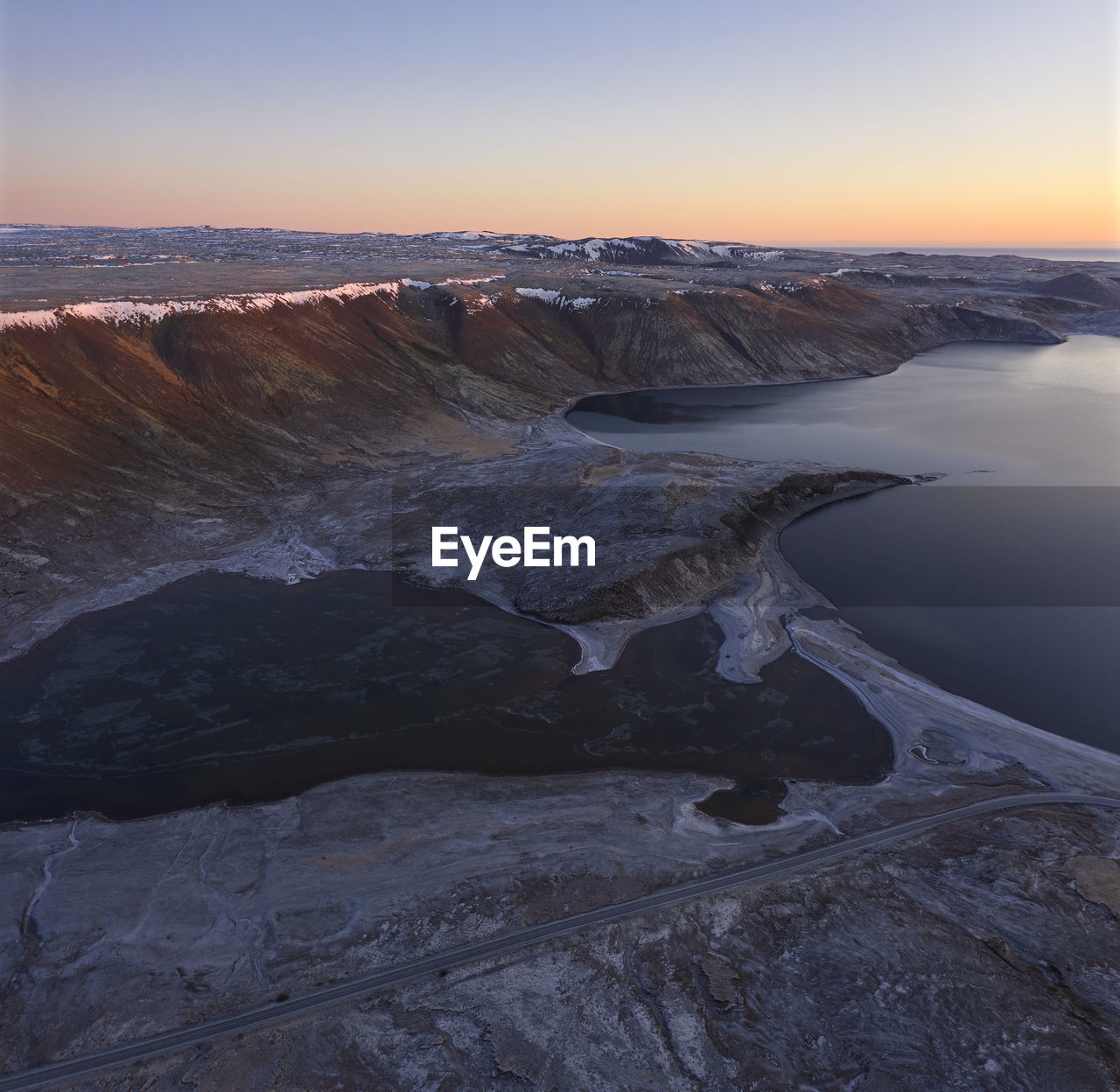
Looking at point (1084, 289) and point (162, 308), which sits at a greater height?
point (1084, 289)

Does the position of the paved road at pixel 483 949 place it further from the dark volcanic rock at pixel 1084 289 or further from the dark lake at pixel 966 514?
the dark volcanic rock at pixel 1084 289

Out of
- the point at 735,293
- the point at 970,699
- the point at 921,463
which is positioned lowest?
the point at 970,699

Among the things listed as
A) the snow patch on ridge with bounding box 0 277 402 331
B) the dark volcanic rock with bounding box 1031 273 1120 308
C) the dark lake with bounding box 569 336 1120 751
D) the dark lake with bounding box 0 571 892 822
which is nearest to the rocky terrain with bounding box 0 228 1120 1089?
the snow patch on ridge with bounding box 0 277 402 331

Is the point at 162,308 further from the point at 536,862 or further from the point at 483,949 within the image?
the point at 483,949

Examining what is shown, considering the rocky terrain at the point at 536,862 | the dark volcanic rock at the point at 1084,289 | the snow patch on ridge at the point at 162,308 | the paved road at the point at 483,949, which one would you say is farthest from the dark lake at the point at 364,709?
the dark volcanic rock at the point at 1084,289

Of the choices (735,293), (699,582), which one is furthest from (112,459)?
(735,293)

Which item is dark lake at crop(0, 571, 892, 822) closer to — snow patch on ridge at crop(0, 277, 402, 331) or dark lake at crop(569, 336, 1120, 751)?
dark lake at crop(569, 336, 1120, 751)

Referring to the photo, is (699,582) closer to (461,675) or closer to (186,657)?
(461,675)

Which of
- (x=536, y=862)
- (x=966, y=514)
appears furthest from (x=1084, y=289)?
(x=536, y=862)
